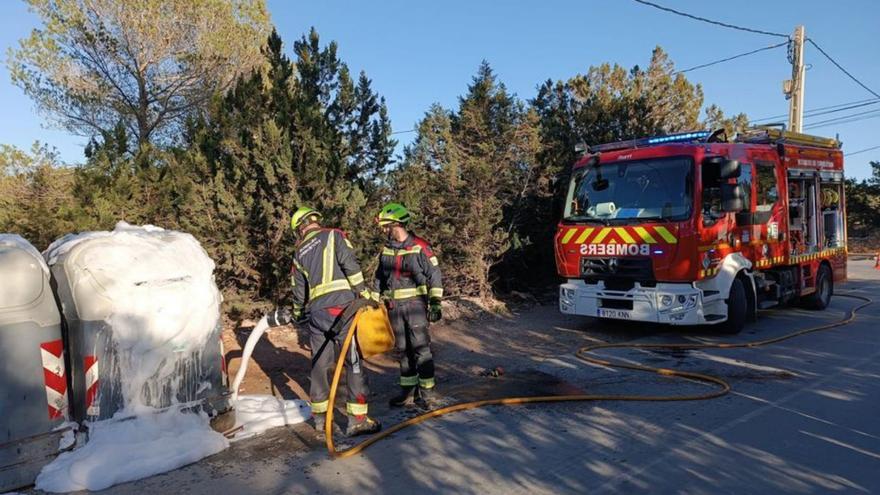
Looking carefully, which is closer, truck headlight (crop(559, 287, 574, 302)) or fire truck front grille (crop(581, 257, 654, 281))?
fire truck front grille (crop(581, 257, 654, 281))

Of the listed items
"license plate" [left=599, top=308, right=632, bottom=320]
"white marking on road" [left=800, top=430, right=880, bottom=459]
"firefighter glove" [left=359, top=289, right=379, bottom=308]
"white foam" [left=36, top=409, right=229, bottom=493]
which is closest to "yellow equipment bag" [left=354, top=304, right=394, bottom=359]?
"firefighter glove" [left=359, top=289, right=379, bottom=308]

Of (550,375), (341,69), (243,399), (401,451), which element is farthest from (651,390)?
(341,69)

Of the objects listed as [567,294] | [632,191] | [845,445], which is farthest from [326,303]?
[632,191]

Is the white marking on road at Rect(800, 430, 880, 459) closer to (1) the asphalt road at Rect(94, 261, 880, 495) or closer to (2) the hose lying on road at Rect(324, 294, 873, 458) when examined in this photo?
(1) the asphalt road at Rect(94, 261, 880, 495)

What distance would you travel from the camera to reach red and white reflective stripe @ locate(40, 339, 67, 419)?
12.8ft

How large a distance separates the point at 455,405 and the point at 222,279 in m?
5.05

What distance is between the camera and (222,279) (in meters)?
9.09

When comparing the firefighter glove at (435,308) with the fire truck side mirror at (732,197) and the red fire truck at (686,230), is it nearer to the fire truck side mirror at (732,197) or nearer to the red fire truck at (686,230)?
A: the red fire truck at (686,230)

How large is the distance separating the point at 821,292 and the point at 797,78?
1337 cm

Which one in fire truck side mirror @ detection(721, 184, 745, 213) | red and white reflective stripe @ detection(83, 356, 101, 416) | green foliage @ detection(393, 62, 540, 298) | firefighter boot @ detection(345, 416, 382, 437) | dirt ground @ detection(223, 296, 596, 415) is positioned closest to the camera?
red and white reflective stripe @ detection(83, 356, 101, 416)

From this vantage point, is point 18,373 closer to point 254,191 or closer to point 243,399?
point 243,399

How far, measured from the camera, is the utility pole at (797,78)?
2117 cm

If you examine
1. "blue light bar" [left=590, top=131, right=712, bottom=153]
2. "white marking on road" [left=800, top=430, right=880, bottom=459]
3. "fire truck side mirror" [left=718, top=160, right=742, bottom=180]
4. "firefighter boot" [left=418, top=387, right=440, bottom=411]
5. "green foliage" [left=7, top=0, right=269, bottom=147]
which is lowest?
"white marking on road" [left=800, top=430, right=880, bottom=459]

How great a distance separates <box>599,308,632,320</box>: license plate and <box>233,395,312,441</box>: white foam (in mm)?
4817
